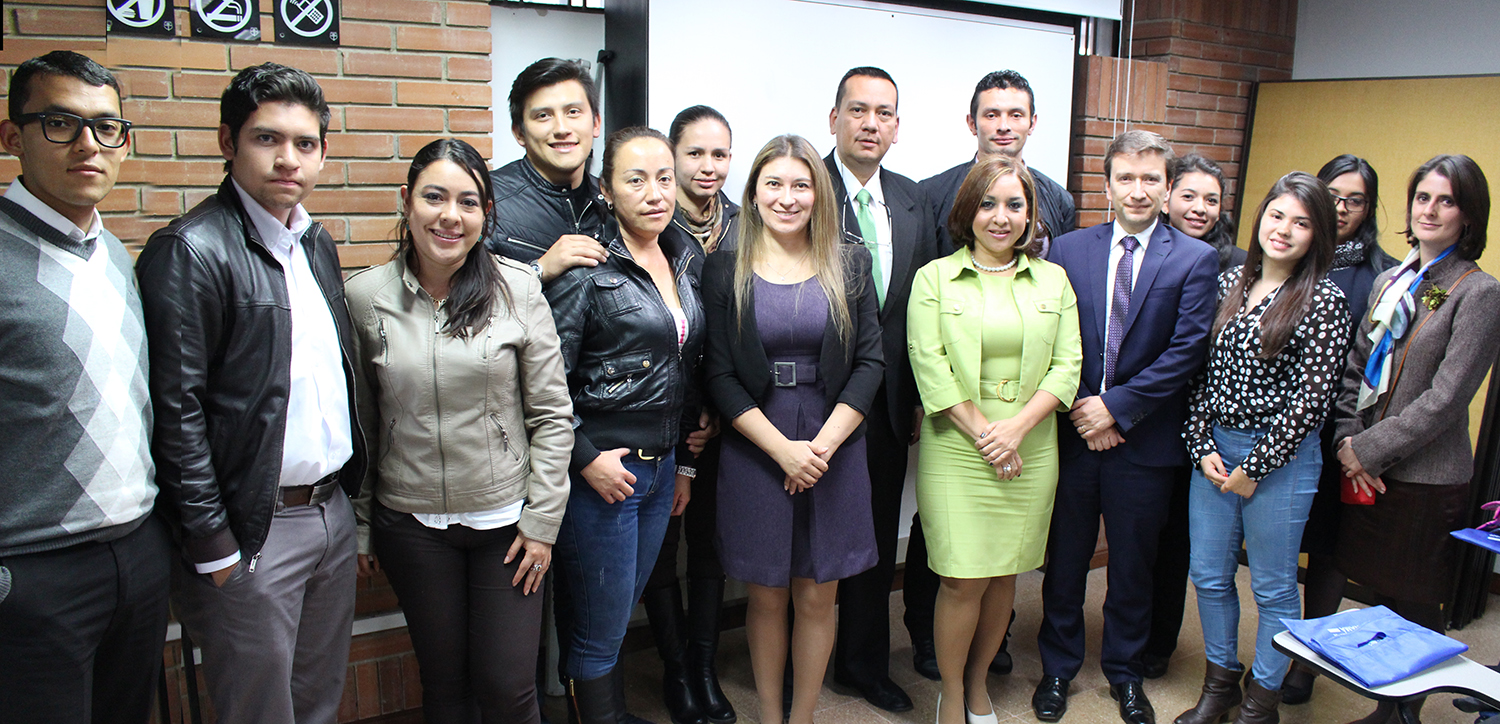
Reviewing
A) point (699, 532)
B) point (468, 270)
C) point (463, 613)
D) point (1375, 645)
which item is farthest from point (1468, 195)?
point (463, 613)

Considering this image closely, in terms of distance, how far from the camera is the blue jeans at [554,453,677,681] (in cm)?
224

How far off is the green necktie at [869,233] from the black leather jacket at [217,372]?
1622mm

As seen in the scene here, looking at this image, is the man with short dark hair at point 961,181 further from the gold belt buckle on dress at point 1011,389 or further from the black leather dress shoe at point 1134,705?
the gold belt buckle on dress at point 1011,389

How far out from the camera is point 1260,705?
271cm

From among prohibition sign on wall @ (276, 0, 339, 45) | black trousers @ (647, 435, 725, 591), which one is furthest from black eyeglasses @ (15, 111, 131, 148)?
black trousers @ (647, 435, 725, 591)

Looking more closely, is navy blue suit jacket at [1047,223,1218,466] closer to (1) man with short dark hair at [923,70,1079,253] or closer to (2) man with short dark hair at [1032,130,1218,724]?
(2) man with short dark hair at [1032,130,1218,724]

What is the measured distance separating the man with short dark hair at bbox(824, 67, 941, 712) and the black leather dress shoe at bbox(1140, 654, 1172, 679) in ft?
2.96

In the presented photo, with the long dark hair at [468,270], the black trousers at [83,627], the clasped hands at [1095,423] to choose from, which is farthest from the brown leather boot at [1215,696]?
the black trousers at [83,627]

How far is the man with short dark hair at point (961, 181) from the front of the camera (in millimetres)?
3102

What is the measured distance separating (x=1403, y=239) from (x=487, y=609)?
172 inches

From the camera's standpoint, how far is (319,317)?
186 centimetres

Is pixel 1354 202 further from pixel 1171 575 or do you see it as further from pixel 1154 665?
pixel 1154 665

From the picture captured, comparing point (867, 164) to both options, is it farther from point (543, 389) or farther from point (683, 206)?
point (543, 389)

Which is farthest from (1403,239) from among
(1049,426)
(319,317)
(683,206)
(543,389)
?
(319,317)
